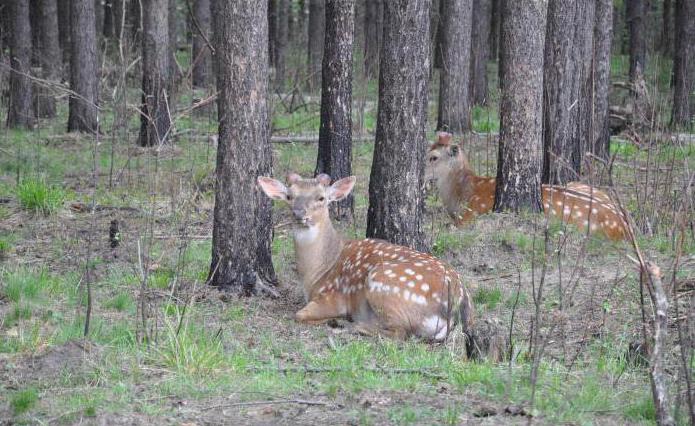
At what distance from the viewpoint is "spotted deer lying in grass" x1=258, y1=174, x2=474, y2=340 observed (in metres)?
7.31

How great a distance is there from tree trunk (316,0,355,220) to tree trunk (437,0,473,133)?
6511mm

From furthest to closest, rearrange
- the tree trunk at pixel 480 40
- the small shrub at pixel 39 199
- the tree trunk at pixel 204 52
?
the tree trunk at pixel 204 52, the tree trunk at pixel 480 40, the small shrub at pixel 39 199

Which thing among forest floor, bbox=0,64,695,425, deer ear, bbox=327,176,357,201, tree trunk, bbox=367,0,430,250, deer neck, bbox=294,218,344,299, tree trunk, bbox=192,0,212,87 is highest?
tree trunk, bbox=192,0,212,87

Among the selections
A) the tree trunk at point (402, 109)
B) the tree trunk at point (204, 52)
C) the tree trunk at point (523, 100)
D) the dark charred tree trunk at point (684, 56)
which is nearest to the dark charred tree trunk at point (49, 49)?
the tree trunk at point (204, 52)

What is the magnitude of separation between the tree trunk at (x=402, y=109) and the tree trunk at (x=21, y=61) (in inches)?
435

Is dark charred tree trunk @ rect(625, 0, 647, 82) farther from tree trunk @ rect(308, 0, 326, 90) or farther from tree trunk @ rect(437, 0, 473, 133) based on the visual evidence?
tree trunk @ rect(437, 0, 473, 133)

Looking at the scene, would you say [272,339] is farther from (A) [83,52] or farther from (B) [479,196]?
(A) [83,52]

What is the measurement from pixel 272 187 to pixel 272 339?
1.42 meters

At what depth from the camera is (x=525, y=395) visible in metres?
5.56

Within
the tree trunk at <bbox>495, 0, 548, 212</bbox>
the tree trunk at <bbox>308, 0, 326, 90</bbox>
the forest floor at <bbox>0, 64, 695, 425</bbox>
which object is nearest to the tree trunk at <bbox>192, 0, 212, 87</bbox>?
the tree trunk at <bbox>308, 0, 326, 90</bbox>

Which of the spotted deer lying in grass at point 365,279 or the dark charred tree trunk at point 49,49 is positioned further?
the dark charred tree trunk at point 49,49

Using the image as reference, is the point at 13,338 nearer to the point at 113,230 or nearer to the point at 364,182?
the point at 113,230

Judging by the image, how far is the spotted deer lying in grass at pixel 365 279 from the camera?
7.31m

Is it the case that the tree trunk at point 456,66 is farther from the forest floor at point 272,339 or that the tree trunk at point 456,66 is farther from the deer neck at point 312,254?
the deer neck at point 312,254
